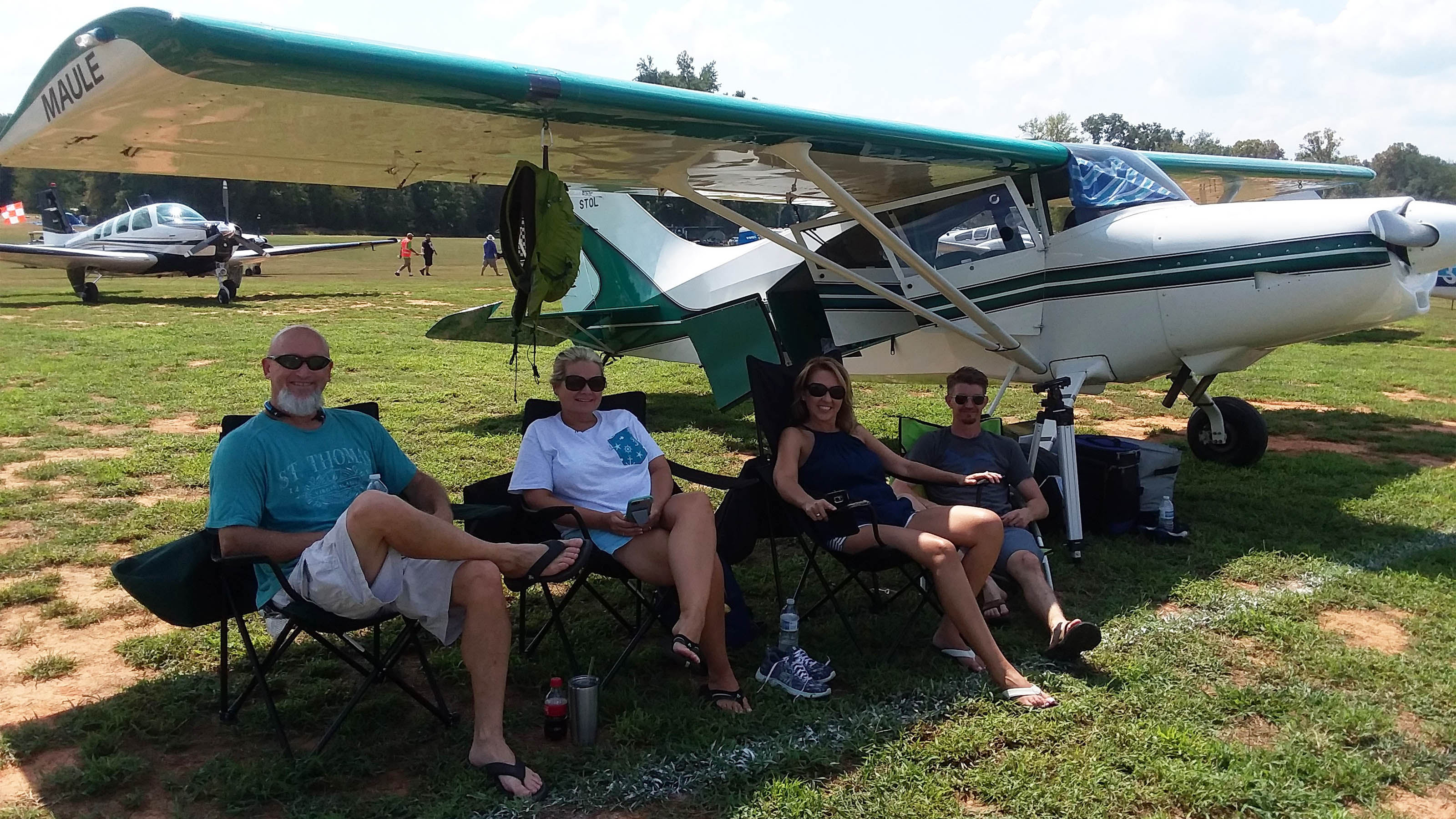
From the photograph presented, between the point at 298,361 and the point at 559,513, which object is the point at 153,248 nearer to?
the point at 298,361

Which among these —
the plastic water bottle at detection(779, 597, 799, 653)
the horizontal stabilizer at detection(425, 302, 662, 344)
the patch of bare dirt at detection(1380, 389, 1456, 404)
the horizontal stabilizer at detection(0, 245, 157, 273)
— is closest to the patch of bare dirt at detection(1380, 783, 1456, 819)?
the plastic water bottle at detection(779, 597, 799, 653)

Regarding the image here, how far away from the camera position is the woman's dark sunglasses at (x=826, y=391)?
3879 millimetres

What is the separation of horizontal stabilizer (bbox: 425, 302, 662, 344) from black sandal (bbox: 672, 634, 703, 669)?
492 centimetres

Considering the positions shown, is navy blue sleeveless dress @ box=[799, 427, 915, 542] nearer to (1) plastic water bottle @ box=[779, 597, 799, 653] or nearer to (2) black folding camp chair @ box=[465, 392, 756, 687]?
(2) black folding camp chair @ box=[465, 392, 756, 687]

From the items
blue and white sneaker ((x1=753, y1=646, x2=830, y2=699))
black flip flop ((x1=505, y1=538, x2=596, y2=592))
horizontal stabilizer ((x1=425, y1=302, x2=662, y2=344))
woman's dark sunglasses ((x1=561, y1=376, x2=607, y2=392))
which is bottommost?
blue and white sneaker ((x1=753, y1=646, x2=830, y2=699))

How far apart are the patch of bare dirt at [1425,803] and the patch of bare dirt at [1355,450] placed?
16.0 ft

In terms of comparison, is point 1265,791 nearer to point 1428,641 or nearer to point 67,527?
point 1428,641

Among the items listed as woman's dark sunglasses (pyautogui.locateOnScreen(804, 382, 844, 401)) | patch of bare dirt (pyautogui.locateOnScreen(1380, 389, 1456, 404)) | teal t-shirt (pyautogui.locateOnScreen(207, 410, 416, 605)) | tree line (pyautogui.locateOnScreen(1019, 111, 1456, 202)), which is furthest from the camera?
tree line (pyautogui.locateOnScreen(1019, 111, 1456, 202))

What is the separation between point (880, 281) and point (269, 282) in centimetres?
2437

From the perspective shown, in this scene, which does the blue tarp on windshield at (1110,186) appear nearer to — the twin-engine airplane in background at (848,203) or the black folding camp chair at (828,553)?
the twin-engine airplane in background at (848,203)

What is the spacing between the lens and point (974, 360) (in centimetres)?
603

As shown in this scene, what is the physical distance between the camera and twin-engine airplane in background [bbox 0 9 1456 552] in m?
3.12

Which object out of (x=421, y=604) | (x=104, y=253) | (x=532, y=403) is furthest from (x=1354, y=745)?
(x=104, y=253)

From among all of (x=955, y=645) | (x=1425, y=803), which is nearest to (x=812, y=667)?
(x=955, y=645)
